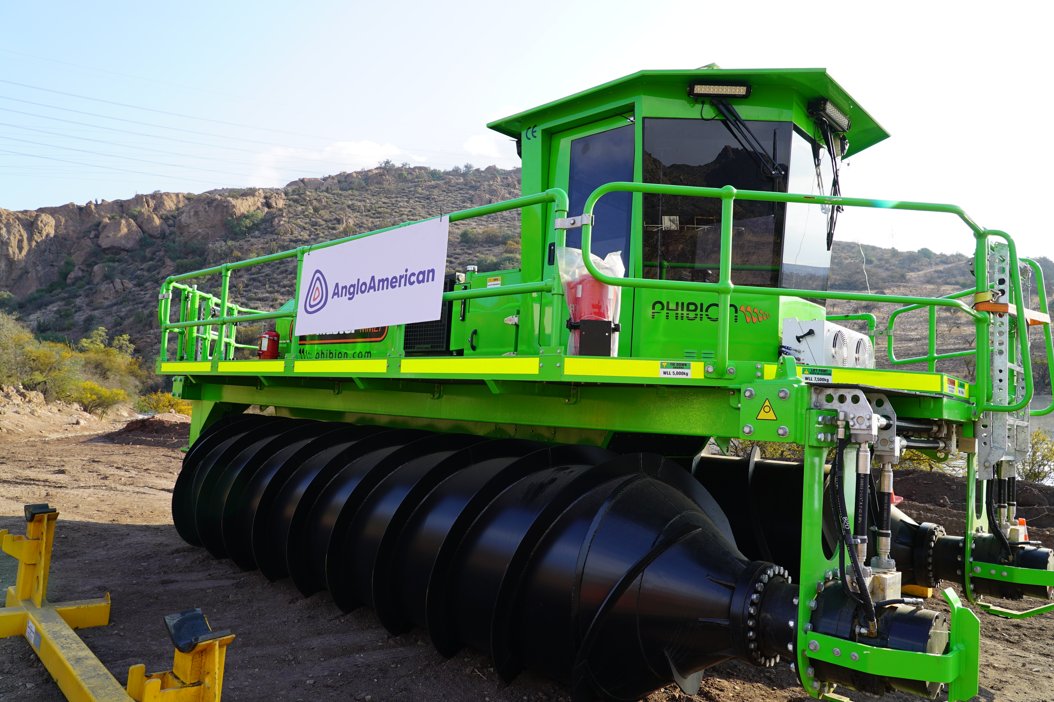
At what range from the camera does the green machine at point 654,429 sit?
297 centimetres

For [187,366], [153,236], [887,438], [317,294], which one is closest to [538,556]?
[887,438]

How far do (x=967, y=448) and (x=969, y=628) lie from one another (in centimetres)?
153

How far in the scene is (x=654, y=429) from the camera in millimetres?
3492

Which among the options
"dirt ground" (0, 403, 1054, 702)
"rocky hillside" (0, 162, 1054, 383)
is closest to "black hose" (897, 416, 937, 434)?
"dirt ground" (0, 403, 1054, 702)

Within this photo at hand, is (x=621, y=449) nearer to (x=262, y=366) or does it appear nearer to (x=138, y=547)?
(x=262, y=366)

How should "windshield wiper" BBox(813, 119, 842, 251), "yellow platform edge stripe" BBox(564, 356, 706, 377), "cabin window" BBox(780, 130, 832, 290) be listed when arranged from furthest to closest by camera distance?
"windshield wiper" BBox(813, 119, 842, 251)
"cabin window" BBox(780, 130, 832, 290)
"yellow platform edge stripe" BBox(564, 356, 706, 377)

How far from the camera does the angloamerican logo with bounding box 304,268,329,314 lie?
5164 mm

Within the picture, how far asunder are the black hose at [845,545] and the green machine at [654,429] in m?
0.01

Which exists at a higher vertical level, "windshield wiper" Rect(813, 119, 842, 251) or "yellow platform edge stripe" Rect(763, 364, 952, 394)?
"windshield wiper" Rect(813, 119, 842, 251)

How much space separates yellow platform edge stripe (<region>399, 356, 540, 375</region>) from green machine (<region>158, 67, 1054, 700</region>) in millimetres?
15

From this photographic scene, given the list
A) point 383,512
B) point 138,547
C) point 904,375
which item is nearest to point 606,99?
point 904,375

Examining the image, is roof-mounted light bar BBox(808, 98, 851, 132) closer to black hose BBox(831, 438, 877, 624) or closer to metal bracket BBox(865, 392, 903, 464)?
metal bracket BBox(865, 392, 903, 464)

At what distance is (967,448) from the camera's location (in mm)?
3934

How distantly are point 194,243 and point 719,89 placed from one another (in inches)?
1739
